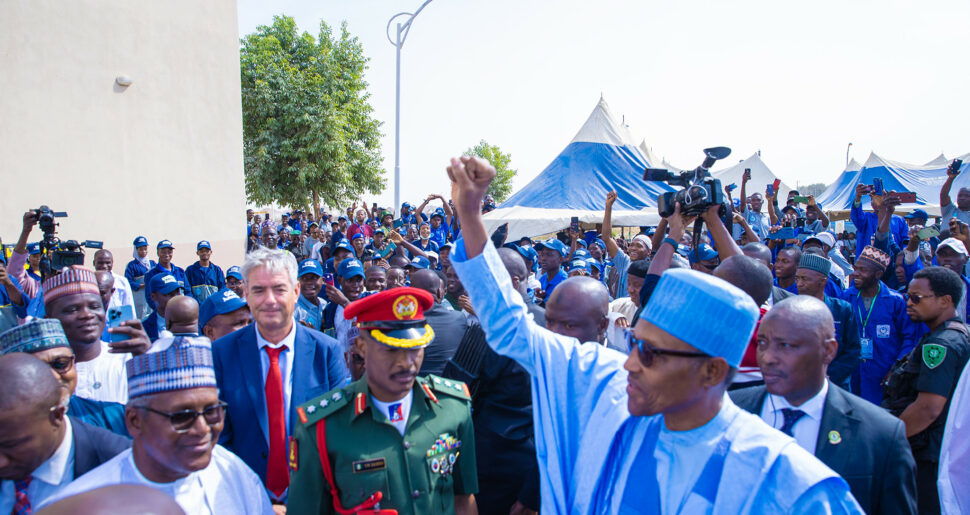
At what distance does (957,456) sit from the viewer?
2951 millimetres

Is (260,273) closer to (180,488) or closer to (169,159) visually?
(180,488)

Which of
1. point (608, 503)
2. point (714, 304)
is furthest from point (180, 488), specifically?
point (714, 304)

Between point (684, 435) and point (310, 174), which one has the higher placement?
point (310, 174)

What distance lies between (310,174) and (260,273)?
23415 millimetres

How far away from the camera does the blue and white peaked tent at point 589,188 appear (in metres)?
15.8

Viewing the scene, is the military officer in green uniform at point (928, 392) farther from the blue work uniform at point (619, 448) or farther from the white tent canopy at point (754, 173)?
the white tent canopy at point (754, 173)

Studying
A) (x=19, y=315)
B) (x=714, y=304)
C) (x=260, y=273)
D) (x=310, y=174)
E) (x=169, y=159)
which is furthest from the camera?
(x=310, y=174)

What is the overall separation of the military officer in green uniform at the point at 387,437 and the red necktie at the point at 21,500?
88 centimetres

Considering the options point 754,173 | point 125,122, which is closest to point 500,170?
point 754,173

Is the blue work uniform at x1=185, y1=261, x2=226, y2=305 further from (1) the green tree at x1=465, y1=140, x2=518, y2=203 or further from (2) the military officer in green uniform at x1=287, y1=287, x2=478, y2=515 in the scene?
(1) the green tree at x1=465, y1=140, x2=518, y2=203

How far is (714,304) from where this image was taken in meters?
1.78

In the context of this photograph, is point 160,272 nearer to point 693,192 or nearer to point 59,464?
point 59,464

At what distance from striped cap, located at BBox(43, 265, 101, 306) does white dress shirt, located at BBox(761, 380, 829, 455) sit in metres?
3.65

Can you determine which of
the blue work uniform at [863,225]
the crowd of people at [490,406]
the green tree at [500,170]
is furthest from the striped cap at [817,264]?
the green tree at [500,170]
